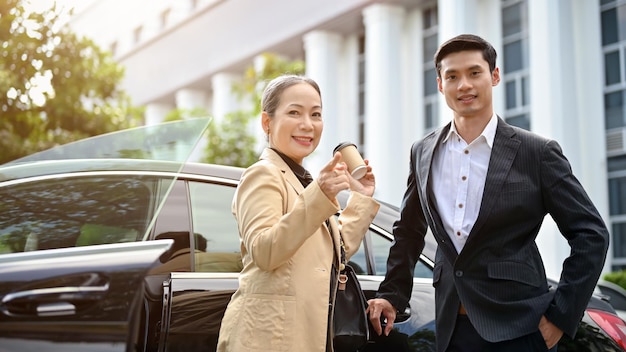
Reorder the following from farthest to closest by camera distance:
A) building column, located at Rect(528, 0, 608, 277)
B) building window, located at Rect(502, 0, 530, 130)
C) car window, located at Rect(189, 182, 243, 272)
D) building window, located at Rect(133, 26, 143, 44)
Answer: building window, located at Rect(133, 26, 143, 44) → building window, located at Rect(502, 0, 530, 130) → building column, located at Rect(528, 0, 608, 277) → car window, located at Rect(189, 182, 243, 272)

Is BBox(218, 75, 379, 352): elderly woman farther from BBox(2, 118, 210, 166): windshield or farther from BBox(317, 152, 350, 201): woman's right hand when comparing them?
BBox(2, 118, 210, 166): windshield

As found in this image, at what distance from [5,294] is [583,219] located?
1.72 m

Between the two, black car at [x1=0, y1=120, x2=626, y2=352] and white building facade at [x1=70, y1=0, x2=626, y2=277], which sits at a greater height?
white building facade at [x1=70, y1=0, x2=626, y2=277]

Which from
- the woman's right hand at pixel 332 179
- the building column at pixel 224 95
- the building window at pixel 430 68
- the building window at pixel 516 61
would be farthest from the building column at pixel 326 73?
the woman's right hand at pixel 332 179

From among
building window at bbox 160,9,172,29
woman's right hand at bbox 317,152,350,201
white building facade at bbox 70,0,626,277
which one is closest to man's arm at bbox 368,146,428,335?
woman's right hand at bbox 317,152,350,201

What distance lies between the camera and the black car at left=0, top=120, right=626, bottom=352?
1.72 meters

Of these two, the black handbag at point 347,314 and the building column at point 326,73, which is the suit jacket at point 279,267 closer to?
the black handbag at point 347,314

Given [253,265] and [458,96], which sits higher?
[458,96]

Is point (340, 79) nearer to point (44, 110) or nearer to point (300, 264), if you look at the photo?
point (44, 110)

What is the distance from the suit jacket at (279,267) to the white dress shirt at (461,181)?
0.45 metres

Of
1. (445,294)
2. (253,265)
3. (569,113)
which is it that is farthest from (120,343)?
(569,113)

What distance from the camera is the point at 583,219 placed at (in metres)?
2.28

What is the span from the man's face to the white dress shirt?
0.26 ft

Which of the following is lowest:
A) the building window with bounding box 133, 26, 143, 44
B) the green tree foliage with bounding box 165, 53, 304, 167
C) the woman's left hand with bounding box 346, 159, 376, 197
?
the woman's left hand with bounding box 346, 159, 376, 197
